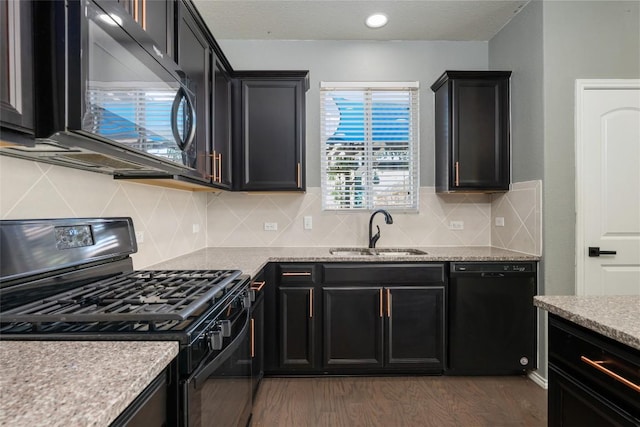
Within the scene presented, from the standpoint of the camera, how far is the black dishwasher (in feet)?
8.04

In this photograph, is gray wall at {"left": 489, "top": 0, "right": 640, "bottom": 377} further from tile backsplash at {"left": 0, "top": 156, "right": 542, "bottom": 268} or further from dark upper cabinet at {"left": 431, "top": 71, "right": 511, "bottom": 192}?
dark upper cabinet at {"left": 431, "top": 71, "right": 511, "bottom": 192}

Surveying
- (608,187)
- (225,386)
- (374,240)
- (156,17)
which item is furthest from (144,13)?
(608,187)

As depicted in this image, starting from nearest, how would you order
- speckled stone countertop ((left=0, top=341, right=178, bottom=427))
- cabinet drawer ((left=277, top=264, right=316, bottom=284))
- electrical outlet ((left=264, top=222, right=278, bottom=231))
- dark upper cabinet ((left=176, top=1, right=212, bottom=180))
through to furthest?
speckled stone countertop ((left=0, top=341, right=178, bottom=427)) < dark upper cabinet ((left=176, top=1, right=212, bottom=180)) < cabinet drawer ((left=277, top=264, right=316, bottom=284)) < electrical outlet ((left=264, top=222, right=278, bottom=231))

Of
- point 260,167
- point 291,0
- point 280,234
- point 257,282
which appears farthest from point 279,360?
point 291,0

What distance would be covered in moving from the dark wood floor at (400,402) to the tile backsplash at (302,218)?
1016mm

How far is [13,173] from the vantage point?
1.16 meters

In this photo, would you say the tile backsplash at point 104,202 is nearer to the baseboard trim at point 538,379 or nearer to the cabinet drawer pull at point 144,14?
the cabinet drawer pull at point 144,14

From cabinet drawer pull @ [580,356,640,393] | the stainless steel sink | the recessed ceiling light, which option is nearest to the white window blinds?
the stainless steel sink

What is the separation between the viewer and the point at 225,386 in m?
1.27

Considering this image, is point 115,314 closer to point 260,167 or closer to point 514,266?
point 260,167

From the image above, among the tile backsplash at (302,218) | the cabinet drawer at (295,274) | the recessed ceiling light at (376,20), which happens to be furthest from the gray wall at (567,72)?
the cabinet drawer at (295,274)

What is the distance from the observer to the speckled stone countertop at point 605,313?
36.8 inches

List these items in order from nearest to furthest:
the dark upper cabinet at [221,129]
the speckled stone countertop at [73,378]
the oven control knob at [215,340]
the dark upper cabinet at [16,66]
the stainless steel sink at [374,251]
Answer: the speckled stone countertop at [73,378]
the dark upper cabinet at [16,66]
the oven control knob at [215,340]
the dark upper cabinet at [221,129]
the stainless steel sink at [374,251]

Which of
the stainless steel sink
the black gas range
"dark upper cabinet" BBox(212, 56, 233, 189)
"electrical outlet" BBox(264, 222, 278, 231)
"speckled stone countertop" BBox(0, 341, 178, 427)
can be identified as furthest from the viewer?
"electrical outlet" BBox(264, 222, 278, 231)
